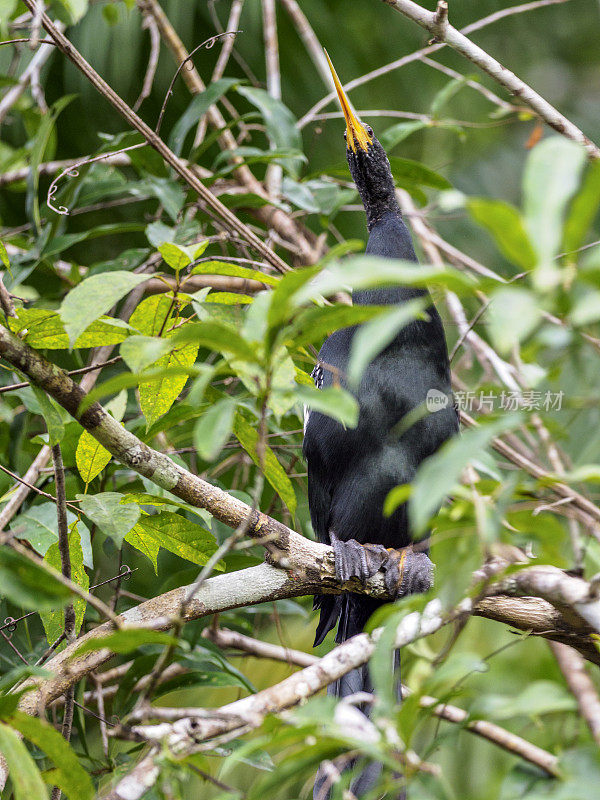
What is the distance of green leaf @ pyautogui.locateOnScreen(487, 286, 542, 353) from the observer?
617 mm

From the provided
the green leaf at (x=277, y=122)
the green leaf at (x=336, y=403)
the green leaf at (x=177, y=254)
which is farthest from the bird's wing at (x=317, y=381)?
the green leaf at (x=336, y=403)

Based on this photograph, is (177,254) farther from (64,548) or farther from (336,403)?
(336,403)

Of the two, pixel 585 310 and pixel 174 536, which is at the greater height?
pixel 585 310

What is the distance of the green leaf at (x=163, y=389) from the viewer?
1.41m

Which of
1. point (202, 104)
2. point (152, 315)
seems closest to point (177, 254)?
point (152, 315)

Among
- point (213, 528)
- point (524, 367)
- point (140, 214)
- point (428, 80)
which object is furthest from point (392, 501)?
point (428, 80)

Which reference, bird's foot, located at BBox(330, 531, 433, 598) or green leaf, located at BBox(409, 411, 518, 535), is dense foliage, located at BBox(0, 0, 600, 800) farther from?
bird's foot, located at BBox(330, 531, 433, 598)

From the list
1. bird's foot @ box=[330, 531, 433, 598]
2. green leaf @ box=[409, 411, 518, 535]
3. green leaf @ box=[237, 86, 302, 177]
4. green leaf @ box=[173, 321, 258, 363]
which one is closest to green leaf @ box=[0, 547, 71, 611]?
green leaf @ box=[173, 321, 258, 363]

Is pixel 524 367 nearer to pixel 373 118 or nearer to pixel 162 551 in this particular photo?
pixel 162 551

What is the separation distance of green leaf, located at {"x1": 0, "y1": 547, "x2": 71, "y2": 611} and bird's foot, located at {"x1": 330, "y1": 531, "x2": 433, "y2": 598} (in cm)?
90

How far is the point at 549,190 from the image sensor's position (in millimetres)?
647

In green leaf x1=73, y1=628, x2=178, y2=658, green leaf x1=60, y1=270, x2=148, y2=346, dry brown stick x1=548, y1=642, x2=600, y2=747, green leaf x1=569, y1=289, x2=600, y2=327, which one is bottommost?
dry brown stick x1=548, y1=642, x2=600, y2=747

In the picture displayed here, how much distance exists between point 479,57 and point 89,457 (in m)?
1.28

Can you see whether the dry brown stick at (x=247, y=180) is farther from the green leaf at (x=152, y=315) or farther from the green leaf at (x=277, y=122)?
the green leaf at (x=152, y=315)
